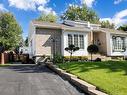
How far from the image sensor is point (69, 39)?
28.5 m

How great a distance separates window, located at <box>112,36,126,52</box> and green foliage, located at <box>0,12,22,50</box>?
2463cm

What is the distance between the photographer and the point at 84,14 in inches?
2552

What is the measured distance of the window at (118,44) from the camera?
31.7 metres

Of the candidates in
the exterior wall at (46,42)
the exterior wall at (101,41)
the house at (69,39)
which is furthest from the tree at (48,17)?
the exterior wall at (46,42)

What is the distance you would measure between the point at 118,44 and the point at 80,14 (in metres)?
34.3

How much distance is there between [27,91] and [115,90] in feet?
10.7

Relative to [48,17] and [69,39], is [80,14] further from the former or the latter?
[69,39]

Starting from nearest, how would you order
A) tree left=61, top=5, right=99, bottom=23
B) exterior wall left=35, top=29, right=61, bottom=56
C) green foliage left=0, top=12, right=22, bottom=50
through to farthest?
exterior wall left=35, top=29, right=61, bottom=56 < green foliage left=0, top=12, right=22, bottom=50 < tree left=61, top=5, right=99, bottom=23

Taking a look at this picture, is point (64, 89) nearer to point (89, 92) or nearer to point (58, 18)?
point (89, 92)

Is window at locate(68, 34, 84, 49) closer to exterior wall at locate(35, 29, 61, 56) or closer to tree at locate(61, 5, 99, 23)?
exterior wall at locate(35, 29, 61, 56)

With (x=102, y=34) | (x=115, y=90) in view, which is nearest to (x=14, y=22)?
(x=102, y=34)

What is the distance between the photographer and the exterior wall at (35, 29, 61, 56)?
2703cm

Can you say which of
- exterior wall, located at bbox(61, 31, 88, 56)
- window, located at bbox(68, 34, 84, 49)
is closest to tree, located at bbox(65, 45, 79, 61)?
exterior wall, located at bbox(61, 31, 88, 56)

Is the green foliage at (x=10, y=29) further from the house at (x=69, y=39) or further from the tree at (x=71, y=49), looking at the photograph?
the tree at (x=71, y=49)
